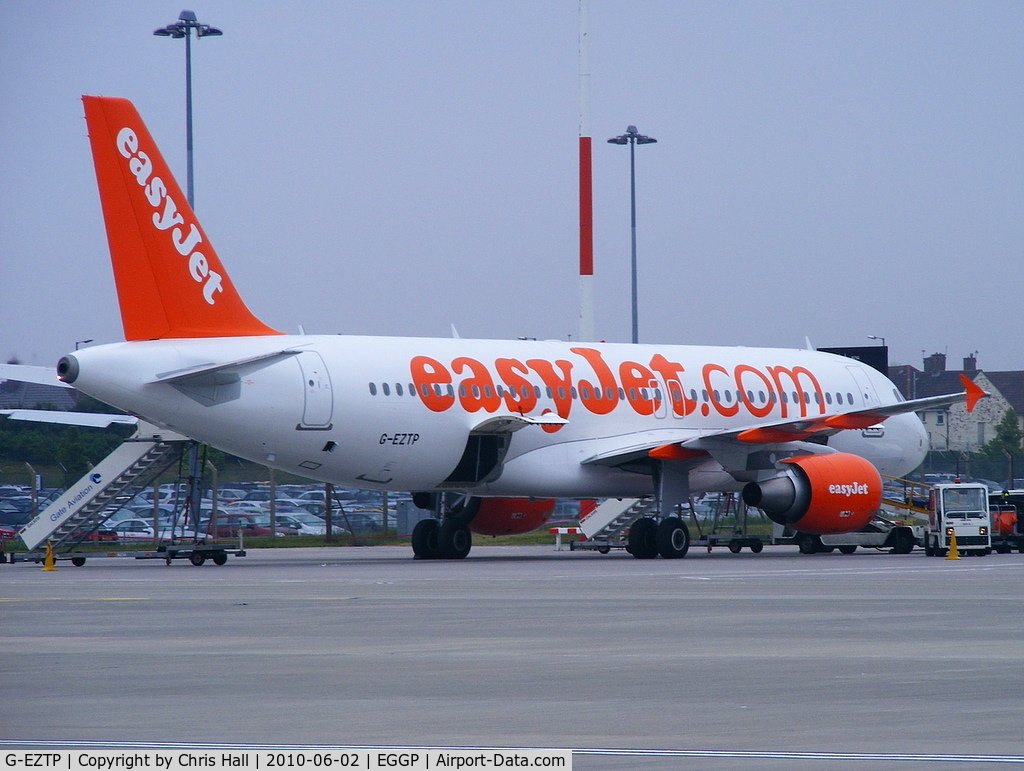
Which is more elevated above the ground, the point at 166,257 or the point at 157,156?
the point at 157,156

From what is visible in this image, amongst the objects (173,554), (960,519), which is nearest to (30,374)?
(173,554)

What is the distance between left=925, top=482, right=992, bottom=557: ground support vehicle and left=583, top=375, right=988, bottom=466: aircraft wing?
2.58 metres

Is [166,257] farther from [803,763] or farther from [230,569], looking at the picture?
[803,763]

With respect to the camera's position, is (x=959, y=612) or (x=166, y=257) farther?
(x=166, y=257)

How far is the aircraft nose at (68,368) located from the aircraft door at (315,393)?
4.07m

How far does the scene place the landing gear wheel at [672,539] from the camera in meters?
35.0

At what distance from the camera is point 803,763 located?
26.3 ft

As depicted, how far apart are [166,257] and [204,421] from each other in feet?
9.85

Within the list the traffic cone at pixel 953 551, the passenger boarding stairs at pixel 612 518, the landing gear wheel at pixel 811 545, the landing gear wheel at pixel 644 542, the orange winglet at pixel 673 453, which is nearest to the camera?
the traffic cone at pixel 953 551

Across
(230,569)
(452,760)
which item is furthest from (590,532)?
(452,760)

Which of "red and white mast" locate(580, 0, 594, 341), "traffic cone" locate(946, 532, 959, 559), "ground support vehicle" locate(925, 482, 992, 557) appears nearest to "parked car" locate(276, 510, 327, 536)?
"red and white mast" locate(580, 0, 594, 341)

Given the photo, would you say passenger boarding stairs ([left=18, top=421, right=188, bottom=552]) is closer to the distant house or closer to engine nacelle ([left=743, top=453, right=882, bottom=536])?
engine nacelle ([left=743, top=453, right=882, bottom=536])
